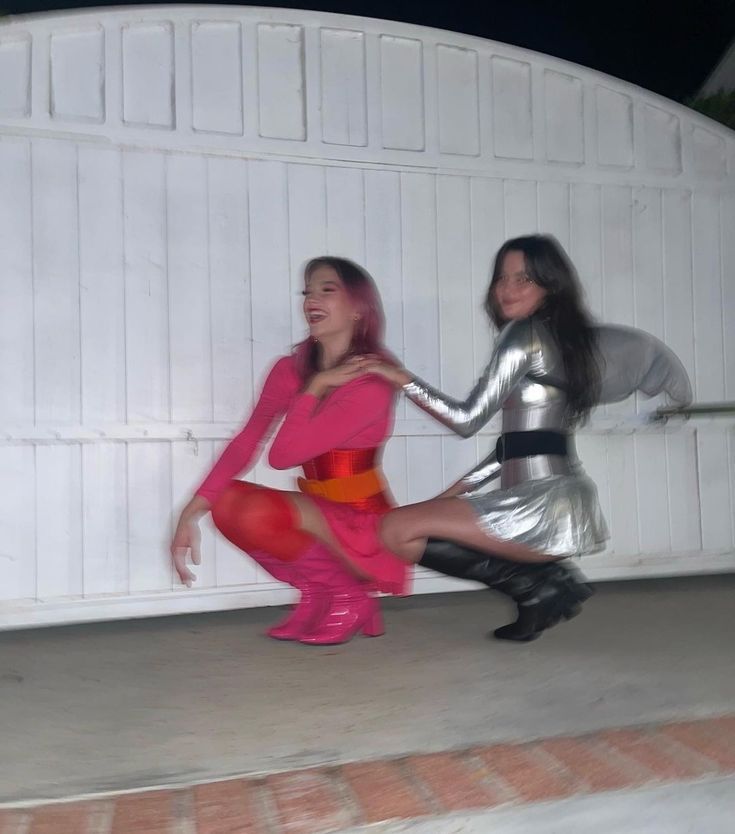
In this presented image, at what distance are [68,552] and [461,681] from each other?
1.48m

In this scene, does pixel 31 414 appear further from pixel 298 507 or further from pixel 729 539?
pixel 729 539

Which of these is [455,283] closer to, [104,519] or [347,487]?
[347,487]

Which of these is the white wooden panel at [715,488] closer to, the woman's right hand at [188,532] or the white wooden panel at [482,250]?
the white wooden panel at [482,250]

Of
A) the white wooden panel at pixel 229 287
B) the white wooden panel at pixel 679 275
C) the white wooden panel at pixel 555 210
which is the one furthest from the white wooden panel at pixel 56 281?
the white wooden panel at pixel 679 275

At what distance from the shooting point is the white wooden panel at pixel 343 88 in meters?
3.10

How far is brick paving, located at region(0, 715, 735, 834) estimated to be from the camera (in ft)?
4.80

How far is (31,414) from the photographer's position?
Answer: 9.29 ft

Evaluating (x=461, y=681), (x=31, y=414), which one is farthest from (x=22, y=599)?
(x=461, y=681)

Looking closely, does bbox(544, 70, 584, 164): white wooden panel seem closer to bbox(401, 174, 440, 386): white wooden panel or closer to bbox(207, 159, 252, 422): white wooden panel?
bbox(401, 174, 440, 386): white wooden panel

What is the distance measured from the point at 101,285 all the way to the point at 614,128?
2161 millimetres

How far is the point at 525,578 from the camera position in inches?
96.0

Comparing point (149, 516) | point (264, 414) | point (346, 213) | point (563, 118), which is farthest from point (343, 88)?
point (149, 516)

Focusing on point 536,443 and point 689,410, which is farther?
point 689,410

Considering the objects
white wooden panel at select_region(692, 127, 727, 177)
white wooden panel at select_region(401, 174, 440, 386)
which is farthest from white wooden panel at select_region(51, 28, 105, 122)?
white wooden panel at select_region(692, 127, 727, 177)
